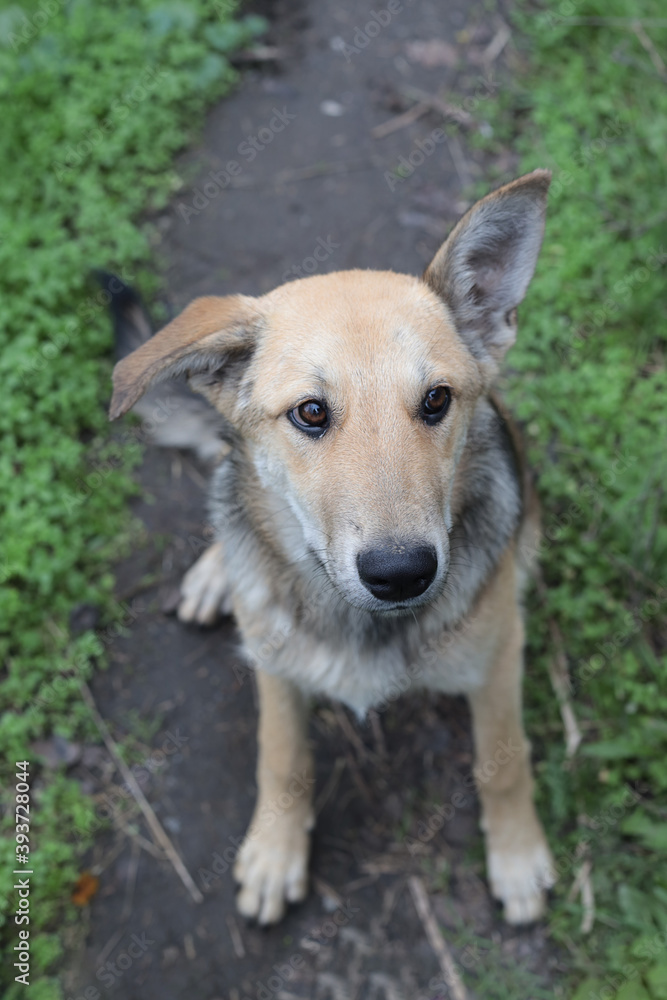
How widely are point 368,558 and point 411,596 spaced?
193mm

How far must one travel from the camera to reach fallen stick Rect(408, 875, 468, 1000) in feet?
10.6

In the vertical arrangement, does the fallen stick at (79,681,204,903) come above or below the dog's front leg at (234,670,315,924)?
below

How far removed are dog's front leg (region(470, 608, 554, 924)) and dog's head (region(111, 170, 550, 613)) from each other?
102 cm

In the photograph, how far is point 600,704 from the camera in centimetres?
371

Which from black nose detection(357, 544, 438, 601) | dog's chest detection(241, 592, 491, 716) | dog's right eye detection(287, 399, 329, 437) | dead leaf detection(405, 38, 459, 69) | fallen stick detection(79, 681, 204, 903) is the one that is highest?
dead leaf detection(405, 38, 459, 69)

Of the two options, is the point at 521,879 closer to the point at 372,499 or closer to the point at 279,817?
the point at 279,817

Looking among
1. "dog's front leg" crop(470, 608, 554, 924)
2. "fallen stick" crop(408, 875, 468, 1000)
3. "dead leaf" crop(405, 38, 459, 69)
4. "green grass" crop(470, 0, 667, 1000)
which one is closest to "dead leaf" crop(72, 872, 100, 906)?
"fallen stick" crop(408, 875, 468, 1000)

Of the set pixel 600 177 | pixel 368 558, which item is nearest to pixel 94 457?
pixel 368 558

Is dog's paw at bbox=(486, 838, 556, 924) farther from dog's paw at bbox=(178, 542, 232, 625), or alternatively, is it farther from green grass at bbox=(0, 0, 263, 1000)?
green grass at bbox=(0, 0, 263, 1000)

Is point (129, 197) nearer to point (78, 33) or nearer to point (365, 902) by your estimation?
point (78, 33)

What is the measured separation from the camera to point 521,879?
10.8 ft

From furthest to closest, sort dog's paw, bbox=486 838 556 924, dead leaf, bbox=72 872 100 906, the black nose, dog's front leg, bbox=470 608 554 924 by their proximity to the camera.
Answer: dead leaf, bbox=72 872 100 906
dog's paw, bbox=486 838 556 924
dog's front leg, bbox=470 608 554 924
the black nose

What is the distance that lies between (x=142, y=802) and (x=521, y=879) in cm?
187

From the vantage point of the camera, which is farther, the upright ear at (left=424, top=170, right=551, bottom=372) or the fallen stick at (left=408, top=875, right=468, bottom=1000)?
the fallen stick at (left=408, top=875, right=468, bottom=1000)
